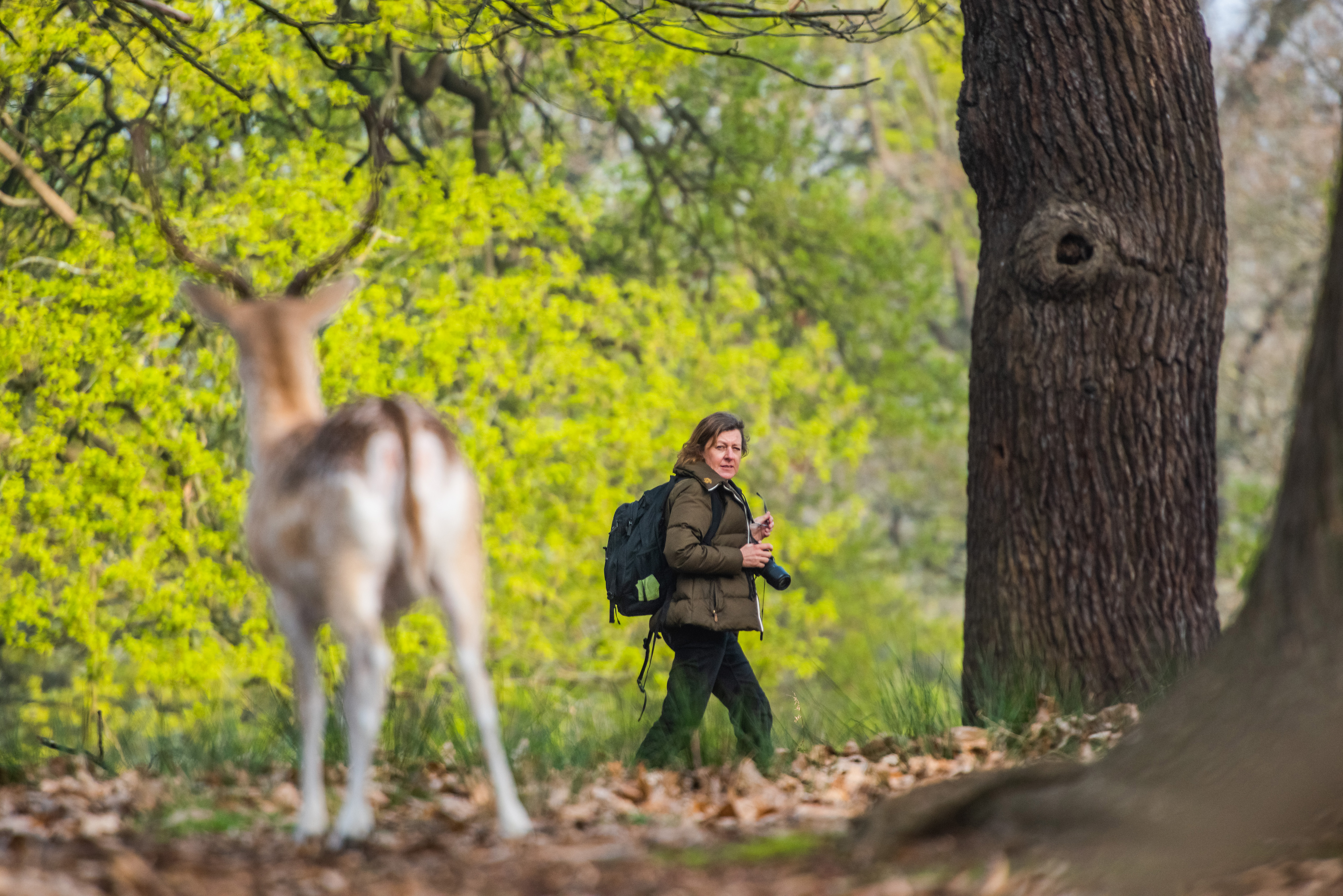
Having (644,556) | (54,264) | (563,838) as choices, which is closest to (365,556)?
(563,838)

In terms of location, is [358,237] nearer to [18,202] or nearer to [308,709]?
[308,709]

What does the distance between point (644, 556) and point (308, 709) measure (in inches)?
85.3

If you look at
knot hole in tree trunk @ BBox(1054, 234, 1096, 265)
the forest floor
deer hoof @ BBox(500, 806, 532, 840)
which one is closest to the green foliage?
the forest floor

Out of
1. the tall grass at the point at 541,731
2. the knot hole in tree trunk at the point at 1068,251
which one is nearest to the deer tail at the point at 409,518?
the tall grass at the point at 541,731

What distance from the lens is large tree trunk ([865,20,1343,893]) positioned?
9.50 feet

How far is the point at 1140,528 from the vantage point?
5344 mm

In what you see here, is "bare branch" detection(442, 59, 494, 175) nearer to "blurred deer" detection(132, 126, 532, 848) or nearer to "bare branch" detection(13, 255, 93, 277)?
"bare branch" detection(13, 255, 93, 277)

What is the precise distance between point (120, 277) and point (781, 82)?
9133 millimetres

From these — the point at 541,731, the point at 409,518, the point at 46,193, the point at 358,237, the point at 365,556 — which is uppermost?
the point at 46,193

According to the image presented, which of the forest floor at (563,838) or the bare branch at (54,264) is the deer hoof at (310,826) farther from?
the bare branch at (54,264)

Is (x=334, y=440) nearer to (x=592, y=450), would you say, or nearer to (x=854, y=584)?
(x=592, y=450)

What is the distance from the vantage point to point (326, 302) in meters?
4.13

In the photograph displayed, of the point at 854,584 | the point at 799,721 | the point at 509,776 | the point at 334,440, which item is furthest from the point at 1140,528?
Answer: the point at 854,584

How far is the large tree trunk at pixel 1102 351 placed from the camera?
5348mm
